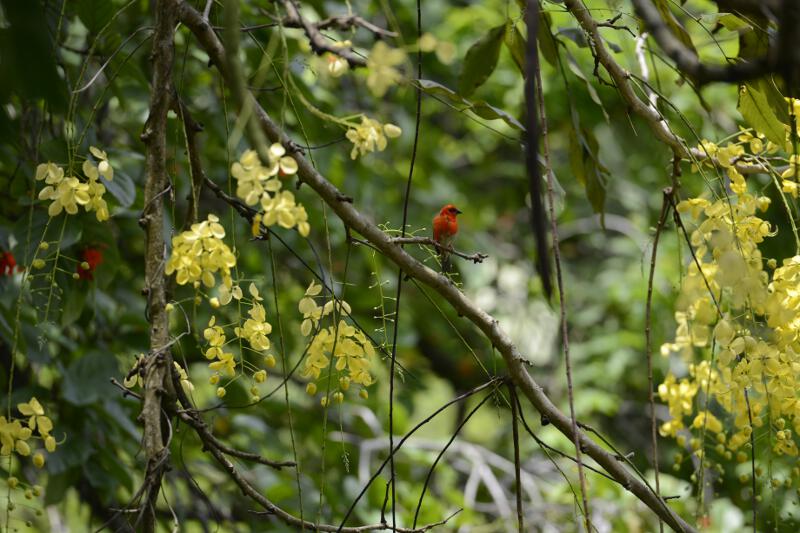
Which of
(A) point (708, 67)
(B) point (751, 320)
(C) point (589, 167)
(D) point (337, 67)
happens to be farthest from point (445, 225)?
(A) point (708, 67)

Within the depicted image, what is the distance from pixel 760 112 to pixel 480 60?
1.64ft

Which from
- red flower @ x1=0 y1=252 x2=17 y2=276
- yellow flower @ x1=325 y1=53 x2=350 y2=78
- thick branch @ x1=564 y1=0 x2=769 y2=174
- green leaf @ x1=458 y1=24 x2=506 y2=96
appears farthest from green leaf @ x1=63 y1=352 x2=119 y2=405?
thick branch @ x1=564 y1=0 x2=769 y2=174

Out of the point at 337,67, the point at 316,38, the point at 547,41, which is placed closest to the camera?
the point at 316,38

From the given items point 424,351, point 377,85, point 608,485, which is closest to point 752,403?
point 377,85

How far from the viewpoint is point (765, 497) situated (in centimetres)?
238

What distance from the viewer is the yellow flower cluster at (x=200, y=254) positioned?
3.25 feet

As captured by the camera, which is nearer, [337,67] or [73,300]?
[337,67]

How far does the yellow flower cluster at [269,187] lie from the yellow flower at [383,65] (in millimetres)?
120

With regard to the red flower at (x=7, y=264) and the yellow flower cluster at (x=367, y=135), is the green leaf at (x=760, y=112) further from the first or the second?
the red flower at (x=7, y=264)

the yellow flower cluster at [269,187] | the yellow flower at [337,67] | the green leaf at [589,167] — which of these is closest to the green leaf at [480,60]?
the green leaf at [589,167]

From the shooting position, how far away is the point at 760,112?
55.9 inches

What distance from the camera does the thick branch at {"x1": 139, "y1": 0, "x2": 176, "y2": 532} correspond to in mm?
997

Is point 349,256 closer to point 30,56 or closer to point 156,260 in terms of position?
point 156,260

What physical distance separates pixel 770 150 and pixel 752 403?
403 mm
